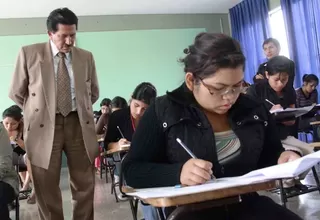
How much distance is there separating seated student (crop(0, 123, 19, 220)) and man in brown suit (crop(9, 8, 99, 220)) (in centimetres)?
12

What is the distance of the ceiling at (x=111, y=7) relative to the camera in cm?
680

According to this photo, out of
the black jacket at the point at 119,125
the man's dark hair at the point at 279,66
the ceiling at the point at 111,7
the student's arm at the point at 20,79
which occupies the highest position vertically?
the ceiling at the point at 111,7

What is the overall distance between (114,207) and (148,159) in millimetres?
2594

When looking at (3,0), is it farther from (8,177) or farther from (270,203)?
(270,203)

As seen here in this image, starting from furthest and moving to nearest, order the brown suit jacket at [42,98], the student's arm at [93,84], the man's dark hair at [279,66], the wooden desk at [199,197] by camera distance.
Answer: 1. the man's dark hair at [279,66]
2. the student's arm at [93,84]
3. the brown suit jacket at [42,98]
4. the wooden desk at [199,197]

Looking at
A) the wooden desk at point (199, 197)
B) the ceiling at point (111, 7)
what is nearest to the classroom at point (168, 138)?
the wooden desk at point (199, 197)

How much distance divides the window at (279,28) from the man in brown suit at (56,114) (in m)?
5.33

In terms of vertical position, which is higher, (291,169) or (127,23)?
(127,23)

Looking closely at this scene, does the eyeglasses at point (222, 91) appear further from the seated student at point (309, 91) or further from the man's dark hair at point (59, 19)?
the seated student at point (309, 91)

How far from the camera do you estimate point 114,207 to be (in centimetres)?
364

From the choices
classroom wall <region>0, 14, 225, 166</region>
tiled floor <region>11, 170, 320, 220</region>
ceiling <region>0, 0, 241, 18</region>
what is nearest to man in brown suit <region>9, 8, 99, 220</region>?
tiled floor <region>11, 170, 320, 220</region>

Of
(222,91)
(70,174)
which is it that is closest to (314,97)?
(70,174)

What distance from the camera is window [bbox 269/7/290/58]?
6992mm

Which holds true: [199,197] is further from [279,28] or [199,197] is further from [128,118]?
[279,28]
